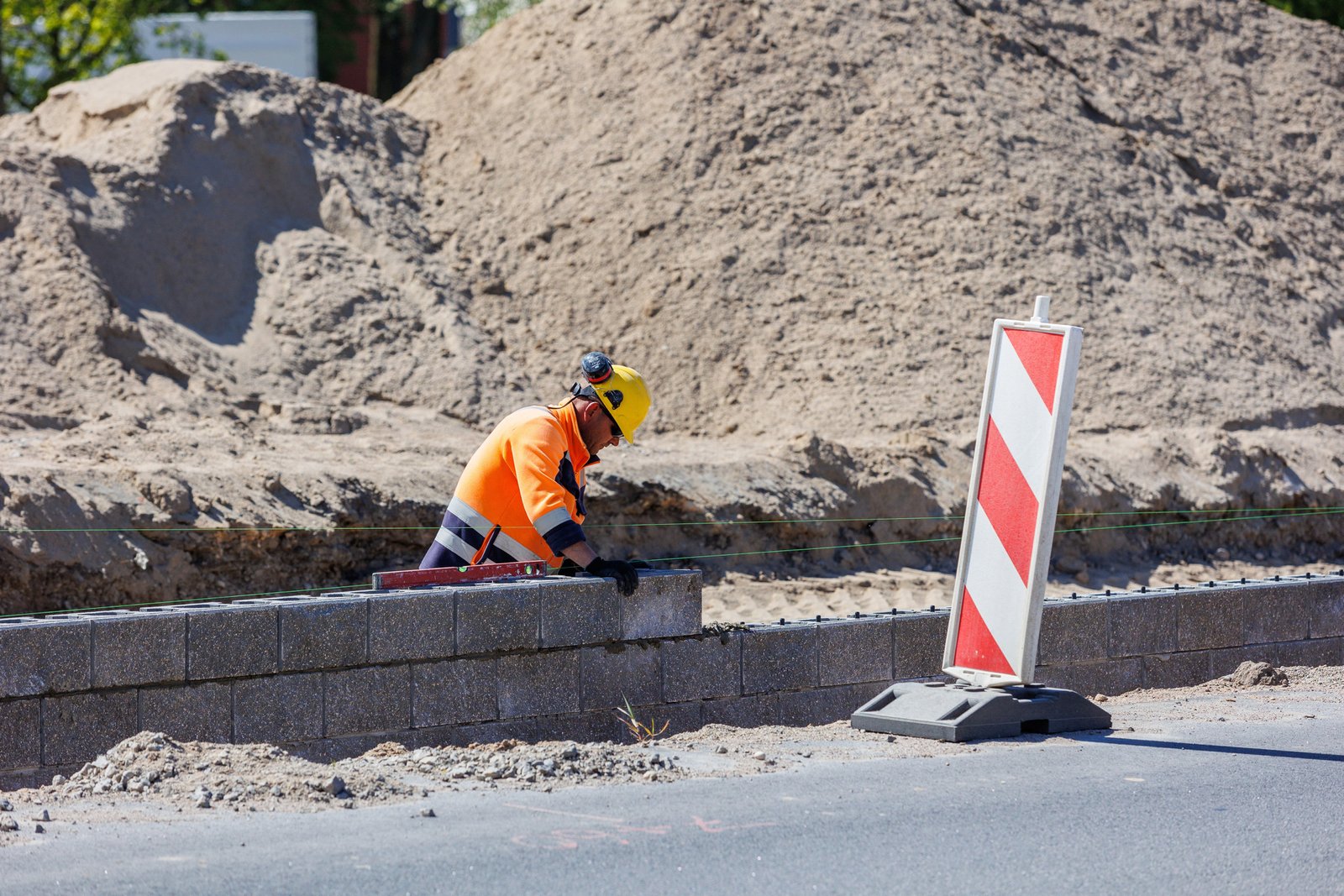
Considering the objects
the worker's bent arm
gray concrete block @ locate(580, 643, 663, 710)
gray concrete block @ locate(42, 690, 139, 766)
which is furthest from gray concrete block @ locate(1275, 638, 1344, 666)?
gray concrete block @ locate(42, 690, 139, 766)

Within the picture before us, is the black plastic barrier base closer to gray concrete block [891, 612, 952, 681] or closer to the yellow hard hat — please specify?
gray concrete block [891, 612, 952, 681]

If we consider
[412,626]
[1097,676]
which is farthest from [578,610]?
[1097,676]

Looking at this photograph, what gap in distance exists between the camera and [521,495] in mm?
6219

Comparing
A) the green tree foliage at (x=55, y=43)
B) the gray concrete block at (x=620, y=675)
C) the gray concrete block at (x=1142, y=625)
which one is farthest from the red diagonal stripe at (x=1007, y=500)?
the green tree foliage at (x=55, y=43)

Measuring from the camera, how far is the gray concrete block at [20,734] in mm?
5051

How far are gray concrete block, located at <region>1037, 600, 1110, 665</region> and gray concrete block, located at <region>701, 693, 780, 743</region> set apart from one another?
4.85 ft

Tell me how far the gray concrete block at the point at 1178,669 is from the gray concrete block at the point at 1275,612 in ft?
1.12

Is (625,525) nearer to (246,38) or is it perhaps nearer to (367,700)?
(367,700)

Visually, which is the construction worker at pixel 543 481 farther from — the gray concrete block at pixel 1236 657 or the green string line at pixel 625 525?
the green string line at pixel 625 525

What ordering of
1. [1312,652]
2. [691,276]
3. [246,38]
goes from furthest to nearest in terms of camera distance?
[246,38], [691,276], [1312,652]

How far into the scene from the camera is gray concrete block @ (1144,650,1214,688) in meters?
7.79

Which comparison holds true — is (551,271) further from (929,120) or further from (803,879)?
(803,879)

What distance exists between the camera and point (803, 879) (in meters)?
4.25

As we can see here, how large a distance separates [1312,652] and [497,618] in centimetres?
493
